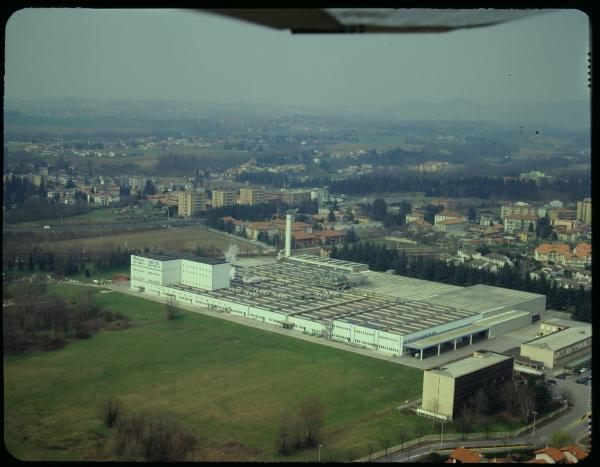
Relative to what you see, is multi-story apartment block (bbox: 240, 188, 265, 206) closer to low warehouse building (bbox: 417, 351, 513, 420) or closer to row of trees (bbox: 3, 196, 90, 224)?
row of trees (bbox: 3, 196, 90, 224)

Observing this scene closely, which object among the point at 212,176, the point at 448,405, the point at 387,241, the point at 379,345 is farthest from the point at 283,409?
the point at 212,176

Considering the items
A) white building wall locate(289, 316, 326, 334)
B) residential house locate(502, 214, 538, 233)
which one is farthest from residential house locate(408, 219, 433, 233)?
white building wall locate(289, 316, 326, 334)

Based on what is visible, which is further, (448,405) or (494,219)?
(494,219)

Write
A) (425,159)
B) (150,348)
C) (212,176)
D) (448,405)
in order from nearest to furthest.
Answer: (448,405) < (150,348) < (212,176) < (425,159)

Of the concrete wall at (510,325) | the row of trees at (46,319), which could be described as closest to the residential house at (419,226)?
the concrete wall at (510,325)

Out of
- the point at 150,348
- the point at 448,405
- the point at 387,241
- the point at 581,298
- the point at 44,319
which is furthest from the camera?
the point at 387,241

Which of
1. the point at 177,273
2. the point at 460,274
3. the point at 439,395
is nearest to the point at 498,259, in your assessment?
the point at 460,274
